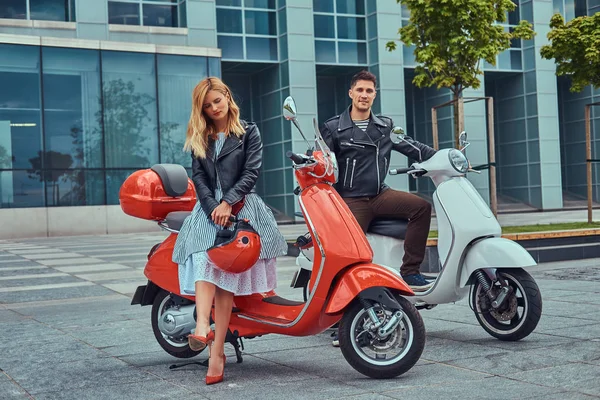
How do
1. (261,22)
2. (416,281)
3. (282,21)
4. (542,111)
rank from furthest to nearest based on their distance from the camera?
1. (542,111)
2. (261,22)
3. (282,21)
4. (416,281)

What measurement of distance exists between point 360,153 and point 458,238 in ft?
2.89

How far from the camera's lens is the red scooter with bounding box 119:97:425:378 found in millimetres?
4059

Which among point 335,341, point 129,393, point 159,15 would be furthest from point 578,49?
point 159,15

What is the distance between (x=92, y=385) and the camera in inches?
165

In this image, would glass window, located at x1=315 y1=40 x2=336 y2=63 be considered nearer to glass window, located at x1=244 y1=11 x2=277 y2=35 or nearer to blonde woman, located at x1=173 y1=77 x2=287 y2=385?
glass window, located at x1=244 y1=11 x2=277 y2=35

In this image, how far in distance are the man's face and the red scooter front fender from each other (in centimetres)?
160

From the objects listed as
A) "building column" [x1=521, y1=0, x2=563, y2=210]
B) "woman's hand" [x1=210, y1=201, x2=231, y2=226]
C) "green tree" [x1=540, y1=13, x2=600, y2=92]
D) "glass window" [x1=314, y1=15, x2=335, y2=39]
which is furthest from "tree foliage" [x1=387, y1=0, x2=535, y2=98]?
"building column" [x1=521, y1=0, x2=563, y2=210]

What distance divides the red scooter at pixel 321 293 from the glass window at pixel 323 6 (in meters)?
23.7

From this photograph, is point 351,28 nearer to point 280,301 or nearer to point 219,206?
point 280,301

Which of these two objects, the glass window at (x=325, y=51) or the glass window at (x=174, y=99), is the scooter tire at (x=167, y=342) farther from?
the glass window at (x=325, y=51)

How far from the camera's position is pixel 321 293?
418 centimetres

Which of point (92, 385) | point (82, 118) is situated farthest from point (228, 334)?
point (82, 118)

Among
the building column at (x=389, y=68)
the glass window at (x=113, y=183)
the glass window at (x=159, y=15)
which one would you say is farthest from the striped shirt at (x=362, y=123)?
the building column at (x=389, y=68)

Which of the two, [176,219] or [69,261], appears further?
[69,261]
